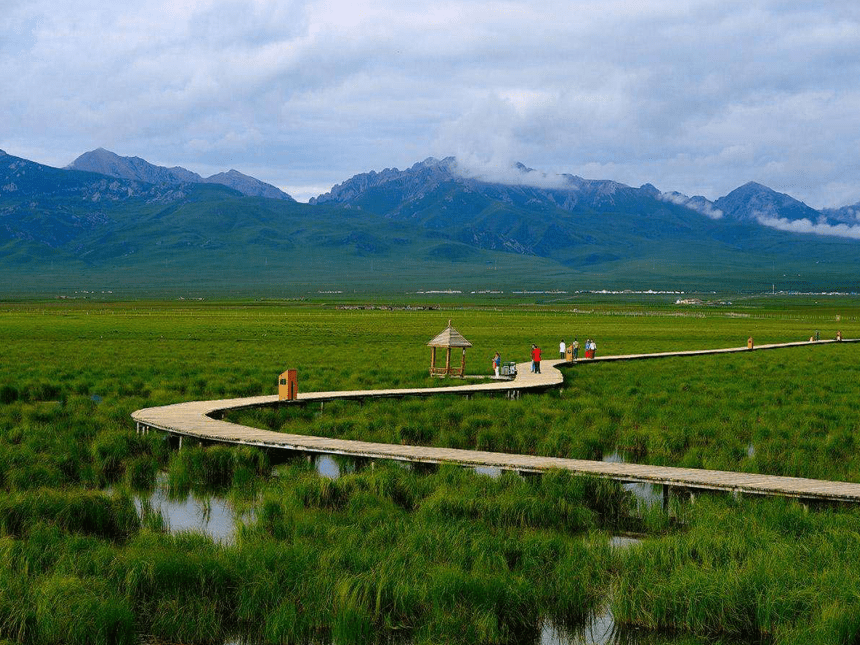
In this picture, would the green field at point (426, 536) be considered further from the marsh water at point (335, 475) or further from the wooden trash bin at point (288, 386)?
the wooden trash bin at point (288, 386)

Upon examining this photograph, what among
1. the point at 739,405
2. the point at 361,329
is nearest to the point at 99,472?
the point at 739,405

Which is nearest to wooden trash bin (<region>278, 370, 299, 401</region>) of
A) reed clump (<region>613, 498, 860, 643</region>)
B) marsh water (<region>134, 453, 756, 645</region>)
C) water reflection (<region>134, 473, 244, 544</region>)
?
marsh water (<region>134, 453, 756, 645</region>)

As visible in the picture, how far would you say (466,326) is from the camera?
83500 millimetres

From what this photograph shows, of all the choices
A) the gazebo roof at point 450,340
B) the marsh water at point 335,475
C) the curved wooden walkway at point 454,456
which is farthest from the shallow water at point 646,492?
the gazebo roof at point 450,340

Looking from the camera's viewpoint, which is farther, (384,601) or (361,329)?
(361,329)

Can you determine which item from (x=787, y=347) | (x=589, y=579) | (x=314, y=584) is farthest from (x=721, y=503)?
(x=787, y=347)

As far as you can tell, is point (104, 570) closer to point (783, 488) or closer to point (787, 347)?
point (783, 488)

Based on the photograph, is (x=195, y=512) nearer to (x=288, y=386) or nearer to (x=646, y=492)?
(x=646, y=492)

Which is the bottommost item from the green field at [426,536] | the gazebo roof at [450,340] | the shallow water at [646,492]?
the shallow water at [646,492]

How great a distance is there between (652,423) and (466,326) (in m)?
61.4

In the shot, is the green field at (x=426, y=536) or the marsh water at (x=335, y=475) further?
the marsh water at (x=335, y=475)

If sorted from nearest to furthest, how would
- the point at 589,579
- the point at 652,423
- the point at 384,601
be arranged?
1. the point at 384,601
2. the point at 589,579
3. the point at 652,423

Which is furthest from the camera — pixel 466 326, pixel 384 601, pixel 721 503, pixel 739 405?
pixel 466 326

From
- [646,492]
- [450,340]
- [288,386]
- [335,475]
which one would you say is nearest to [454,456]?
[335,475]
